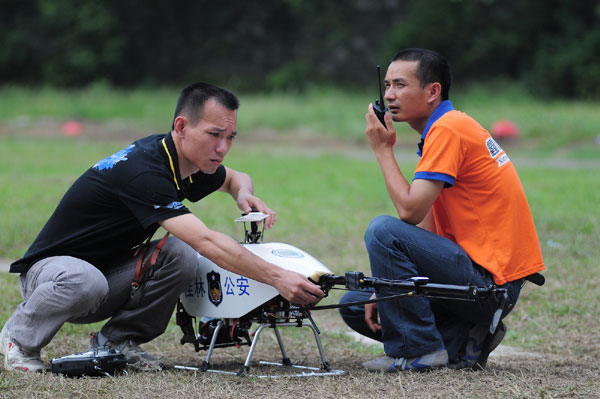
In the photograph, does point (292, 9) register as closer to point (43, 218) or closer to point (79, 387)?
point (43, 218)

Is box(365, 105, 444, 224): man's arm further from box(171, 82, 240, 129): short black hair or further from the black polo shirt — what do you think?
the black polo shirt

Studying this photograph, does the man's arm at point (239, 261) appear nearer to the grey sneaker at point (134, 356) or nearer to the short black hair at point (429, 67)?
the grey sneaker at point (134, 356)

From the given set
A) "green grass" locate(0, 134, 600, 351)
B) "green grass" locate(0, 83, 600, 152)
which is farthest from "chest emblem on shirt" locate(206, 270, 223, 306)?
"green grass" locate(0, 83, 600, 152)

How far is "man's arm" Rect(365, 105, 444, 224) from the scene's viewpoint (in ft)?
13.5

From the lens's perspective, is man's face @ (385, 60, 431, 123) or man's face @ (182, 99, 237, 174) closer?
man's face @ (182, 99, 237, 174)

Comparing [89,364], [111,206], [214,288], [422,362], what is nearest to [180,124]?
[111,206]

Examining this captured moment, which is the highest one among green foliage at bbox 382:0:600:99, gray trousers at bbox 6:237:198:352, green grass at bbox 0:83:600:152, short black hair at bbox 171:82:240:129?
green foliage at bbox 382:0:600:99

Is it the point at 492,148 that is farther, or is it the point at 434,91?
the point at 434,91

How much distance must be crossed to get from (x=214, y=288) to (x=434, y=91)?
163cm

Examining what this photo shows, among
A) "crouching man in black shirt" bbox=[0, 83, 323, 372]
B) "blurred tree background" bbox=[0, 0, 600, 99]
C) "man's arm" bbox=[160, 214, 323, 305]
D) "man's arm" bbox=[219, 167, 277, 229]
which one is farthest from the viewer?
"blurred tree background" bbox=[0, 0, 600, 99]

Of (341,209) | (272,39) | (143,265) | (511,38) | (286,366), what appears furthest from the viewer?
(272,39)

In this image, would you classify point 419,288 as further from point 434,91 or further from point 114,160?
point 114,160

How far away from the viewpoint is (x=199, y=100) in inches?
169

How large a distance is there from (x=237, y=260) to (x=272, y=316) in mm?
394
